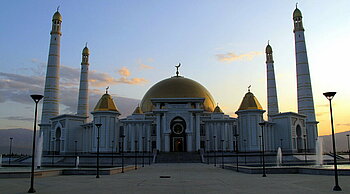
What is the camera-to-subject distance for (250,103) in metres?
51.9

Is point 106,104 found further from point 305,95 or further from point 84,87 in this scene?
point 305,95

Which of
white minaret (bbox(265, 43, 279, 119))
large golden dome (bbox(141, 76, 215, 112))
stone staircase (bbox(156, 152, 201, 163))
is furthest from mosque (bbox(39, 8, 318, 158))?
white minaret (bbox(265, 43, 279, 119))

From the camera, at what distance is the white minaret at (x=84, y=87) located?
64.2m

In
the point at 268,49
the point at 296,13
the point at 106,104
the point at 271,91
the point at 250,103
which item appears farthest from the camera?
the point at 268,49

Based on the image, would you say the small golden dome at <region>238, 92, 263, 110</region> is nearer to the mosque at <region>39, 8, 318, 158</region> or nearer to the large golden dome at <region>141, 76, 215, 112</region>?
the mosque at <region>39, 8, 318, 158</region>

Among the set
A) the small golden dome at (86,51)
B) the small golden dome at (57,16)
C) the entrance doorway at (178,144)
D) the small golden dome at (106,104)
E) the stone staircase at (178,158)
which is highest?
the small golden dome at (57,16)

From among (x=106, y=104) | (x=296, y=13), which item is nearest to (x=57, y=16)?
(x=106, y=104)

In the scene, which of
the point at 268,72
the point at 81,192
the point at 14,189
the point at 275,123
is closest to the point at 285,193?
the point at 81,192

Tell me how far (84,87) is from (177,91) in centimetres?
1789

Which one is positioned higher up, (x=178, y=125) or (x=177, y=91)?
(x=177, y=91)

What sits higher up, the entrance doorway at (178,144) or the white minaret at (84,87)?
the white minaret at (84,87)

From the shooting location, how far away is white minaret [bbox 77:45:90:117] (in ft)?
211

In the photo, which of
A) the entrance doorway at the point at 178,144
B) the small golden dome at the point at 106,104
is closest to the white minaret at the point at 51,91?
the small golden dome at the point at 106,104

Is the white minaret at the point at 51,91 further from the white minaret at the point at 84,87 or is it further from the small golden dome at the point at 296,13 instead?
the small golden dome at the point at 296,13
